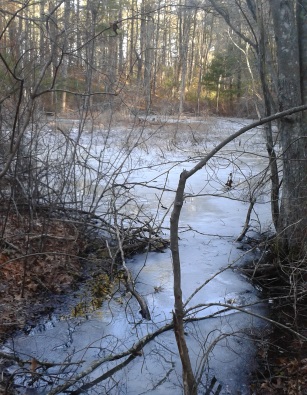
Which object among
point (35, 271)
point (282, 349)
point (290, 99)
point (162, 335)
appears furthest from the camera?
point (290, 99)

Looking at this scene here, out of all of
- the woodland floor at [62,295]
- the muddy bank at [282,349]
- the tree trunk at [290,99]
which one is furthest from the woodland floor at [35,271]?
the tree trunk at [290,99]

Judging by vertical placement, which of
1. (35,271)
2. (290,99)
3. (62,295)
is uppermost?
(290,99)

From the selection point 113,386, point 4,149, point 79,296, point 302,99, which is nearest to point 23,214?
point 4,149

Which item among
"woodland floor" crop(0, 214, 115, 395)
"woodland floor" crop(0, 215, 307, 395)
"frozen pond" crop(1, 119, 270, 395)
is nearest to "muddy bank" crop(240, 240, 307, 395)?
"woodland floor" crop(0, 215, 307, 395)

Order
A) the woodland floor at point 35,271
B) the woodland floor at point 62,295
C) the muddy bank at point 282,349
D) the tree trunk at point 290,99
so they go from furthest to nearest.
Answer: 1. the tree trunk at point 290,99
2. the woodland floor at point 35,271
3. the woodland floor at point 62,295
4. the muddy bank at point 282,349

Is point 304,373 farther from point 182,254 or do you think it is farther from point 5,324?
point 182,254

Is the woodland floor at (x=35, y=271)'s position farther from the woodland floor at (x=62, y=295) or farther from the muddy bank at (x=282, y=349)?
the muddy bank at (x=282, y=349)

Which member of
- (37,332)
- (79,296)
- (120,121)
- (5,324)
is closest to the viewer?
(5,324)

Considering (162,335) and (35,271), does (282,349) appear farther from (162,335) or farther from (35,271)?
(35,271)

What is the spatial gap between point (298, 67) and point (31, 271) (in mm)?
5288

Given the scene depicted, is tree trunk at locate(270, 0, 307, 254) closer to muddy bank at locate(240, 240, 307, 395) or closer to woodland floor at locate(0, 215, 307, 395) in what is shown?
muddy bank at locate(240, 240, 307, 395)

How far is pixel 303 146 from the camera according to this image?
25.4 feet

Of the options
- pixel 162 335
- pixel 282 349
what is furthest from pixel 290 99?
pixel 162 335

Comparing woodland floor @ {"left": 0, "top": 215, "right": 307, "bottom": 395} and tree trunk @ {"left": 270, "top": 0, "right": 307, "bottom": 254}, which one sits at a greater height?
tree trunk @ {"left": 270, "top": 0, "right": 307, "bottom": 254}
